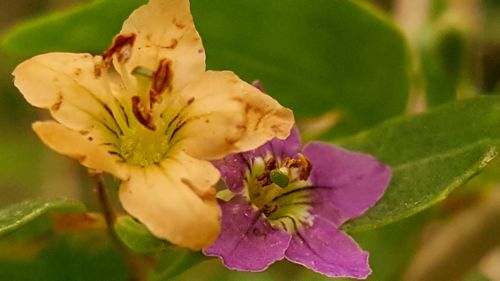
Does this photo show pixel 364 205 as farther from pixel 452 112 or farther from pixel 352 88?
pixel 352 88

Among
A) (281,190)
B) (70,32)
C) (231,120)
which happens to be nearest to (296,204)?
(281,190)

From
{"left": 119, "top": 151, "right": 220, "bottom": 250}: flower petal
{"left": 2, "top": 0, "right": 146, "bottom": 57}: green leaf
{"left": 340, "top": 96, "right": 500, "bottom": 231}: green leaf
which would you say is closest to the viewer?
{"left": 119, "top": 151, "right": 220, "bottom": 250}: flower petal

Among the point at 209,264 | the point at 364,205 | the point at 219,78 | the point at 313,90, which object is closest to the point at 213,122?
the point at 219,78

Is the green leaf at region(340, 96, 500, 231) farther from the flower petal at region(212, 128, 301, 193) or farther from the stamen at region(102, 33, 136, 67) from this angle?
the stamen at region(102, 33, 136, 67)

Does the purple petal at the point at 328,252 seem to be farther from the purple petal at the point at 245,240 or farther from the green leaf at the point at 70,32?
the green leaf at the point at 70,32

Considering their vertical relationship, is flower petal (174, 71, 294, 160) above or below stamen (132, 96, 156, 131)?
above

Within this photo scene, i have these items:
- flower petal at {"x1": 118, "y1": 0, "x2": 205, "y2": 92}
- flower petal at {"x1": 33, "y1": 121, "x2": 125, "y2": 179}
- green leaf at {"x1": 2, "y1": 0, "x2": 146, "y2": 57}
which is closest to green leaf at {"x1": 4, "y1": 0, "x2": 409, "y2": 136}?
green leaf at {"x1": 2, "y1": 0, "x2": 146, "y2": 57}

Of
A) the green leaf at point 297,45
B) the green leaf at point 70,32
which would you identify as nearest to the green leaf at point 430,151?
the green leaf at point 297,45
